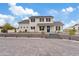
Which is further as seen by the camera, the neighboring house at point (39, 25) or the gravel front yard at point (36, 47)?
the neighboring house at point (39, 25)

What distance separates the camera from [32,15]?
20.2ft

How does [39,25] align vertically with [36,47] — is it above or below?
above

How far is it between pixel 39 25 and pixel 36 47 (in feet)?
2.89

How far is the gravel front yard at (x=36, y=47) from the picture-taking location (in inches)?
218

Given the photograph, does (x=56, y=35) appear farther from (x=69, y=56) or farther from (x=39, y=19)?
(x=69, y=56)

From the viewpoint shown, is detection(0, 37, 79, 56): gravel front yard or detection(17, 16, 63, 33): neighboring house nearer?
detection(0, 37, 79, 56): gravel front yard

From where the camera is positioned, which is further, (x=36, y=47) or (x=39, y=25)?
(x=39, y=25)

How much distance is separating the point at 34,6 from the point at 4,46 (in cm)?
145

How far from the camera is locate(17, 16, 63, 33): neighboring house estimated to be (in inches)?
245

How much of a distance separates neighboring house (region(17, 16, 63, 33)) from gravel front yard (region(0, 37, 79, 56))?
0.31 metres

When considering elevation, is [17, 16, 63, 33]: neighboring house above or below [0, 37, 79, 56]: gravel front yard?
above

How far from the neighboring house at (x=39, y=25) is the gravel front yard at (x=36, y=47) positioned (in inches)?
12.3

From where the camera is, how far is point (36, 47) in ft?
19.6

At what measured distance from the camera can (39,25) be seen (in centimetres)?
657
